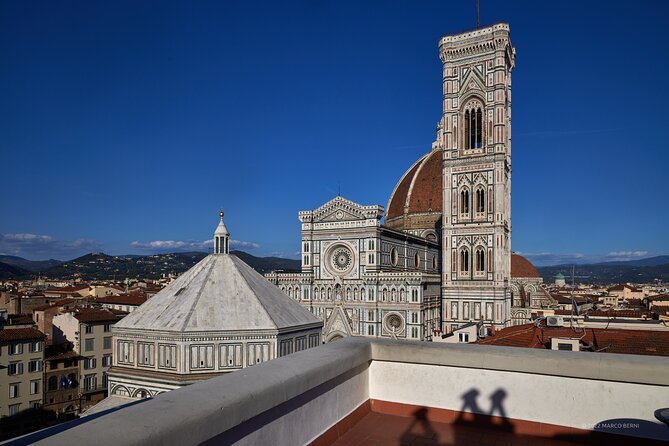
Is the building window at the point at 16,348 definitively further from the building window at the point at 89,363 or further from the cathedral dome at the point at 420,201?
the cathedral dome at the point at 420,201

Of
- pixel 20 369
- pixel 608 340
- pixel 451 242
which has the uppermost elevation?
pixel 451 242

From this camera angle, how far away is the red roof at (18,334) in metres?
26.3

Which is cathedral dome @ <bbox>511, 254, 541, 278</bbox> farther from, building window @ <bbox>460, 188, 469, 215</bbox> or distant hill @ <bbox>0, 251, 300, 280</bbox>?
distant hill @ <bbox>0, 251, 300, 280</bbox>

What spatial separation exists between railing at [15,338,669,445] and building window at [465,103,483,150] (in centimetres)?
3533

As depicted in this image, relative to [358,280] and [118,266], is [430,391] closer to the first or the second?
[358,280]

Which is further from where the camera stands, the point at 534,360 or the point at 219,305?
the point at 219,305

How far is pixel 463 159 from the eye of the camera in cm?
3728

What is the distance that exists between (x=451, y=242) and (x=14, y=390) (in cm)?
2872

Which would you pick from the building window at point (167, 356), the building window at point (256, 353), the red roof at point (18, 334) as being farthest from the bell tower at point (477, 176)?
the red roof at point (18, 334)

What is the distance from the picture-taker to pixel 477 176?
3678 cm

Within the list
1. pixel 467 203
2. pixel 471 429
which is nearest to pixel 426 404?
pixel 471 429

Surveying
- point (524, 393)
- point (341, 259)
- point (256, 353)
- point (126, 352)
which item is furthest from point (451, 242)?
point (524, 393)

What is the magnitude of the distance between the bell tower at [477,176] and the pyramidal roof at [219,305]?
19.9 meters

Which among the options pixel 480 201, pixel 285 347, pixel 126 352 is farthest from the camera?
pixel 480 201
